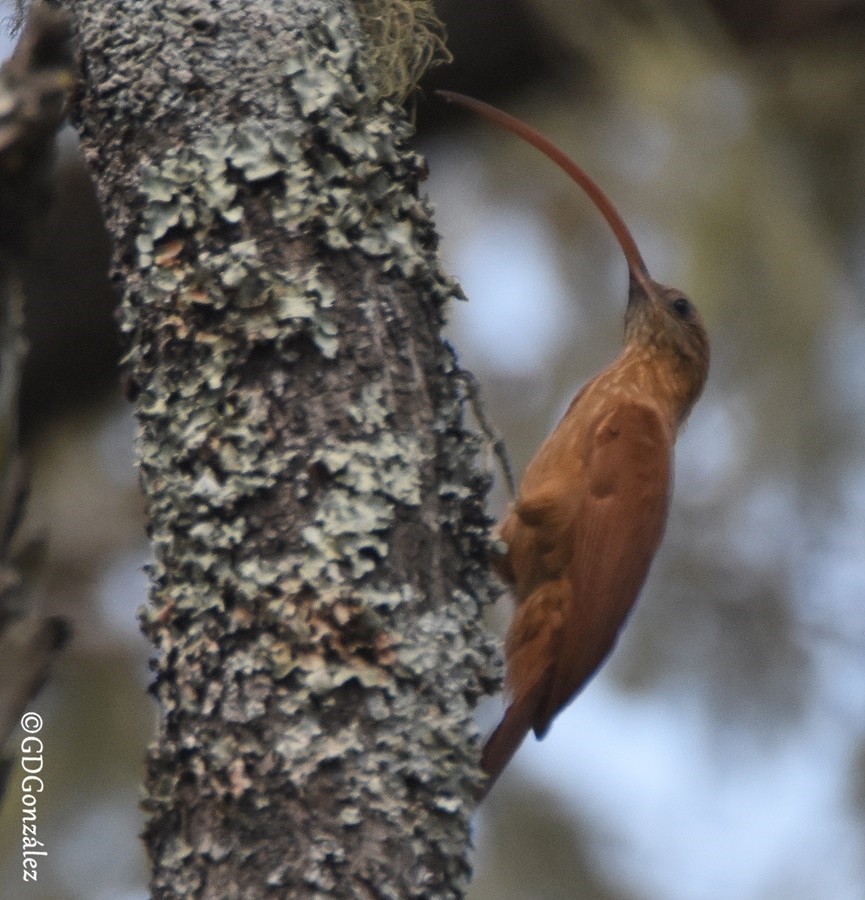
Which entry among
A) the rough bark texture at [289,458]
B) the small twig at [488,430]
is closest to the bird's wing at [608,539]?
the small twig at [488,430]

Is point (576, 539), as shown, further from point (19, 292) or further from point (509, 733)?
point (19, 292)

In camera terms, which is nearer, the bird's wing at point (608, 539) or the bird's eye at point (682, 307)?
the bird's wing at point (608, 539)

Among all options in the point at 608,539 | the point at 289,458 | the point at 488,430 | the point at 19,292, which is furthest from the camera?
the point at 608,539

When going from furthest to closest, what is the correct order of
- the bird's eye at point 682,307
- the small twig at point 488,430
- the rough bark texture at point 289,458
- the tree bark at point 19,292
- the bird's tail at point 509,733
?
the bird's eye at point 682,307, the bird's tail at point 509,733, the small twig at point 488,430, the rough bark texture at point 289,458, the tree bark at point 19,292

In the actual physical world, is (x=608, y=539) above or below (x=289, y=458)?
below

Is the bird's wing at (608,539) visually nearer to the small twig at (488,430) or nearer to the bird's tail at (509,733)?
the bird's tail at (509,733)

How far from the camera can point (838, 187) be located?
17.8 feet

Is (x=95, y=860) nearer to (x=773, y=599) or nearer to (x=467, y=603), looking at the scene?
(x=773, y=599)

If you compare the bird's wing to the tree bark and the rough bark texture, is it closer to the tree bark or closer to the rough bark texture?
the rough bark texture

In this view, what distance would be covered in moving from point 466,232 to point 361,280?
382 cm

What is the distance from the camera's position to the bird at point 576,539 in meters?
3.61

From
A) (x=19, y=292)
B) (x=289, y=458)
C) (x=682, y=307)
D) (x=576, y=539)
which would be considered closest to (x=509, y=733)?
(x=576, y=539)

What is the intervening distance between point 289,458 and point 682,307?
250 centimetres

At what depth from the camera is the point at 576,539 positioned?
372 centimetres
